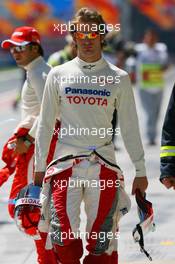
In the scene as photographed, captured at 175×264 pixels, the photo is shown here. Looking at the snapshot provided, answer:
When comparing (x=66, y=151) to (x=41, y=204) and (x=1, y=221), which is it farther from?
(x=1, y=221)

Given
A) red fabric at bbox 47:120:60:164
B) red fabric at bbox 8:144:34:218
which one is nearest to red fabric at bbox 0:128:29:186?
red fabric at bbox 8:144:34:218

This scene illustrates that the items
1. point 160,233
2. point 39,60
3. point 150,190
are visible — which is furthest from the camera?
point 150,190

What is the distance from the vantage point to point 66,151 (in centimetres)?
539

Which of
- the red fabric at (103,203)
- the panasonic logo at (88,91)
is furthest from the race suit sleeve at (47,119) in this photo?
the red fabric at (103,203)

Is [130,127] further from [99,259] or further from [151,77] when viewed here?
[151,77]

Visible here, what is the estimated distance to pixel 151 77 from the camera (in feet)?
47.1

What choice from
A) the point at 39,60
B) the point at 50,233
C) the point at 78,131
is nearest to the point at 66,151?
the point at 78,131

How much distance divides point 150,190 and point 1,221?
6.97 feet

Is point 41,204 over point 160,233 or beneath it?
over

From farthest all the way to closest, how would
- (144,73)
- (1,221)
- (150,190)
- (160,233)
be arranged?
(144,73)
(150,190)
(1,221)
(160,233)

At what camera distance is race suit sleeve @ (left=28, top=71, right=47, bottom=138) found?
6.14 metres

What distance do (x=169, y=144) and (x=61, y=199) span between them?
0.77 metres

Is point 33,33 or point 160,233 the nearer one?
point 33,33

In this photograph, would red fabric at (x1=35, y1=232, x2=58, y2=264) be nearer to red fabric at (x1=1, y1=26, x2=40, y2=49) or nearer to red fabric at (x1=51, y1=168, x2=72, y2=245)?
red fabric at (x1=51, y1=168, x2=72, y2=245)
